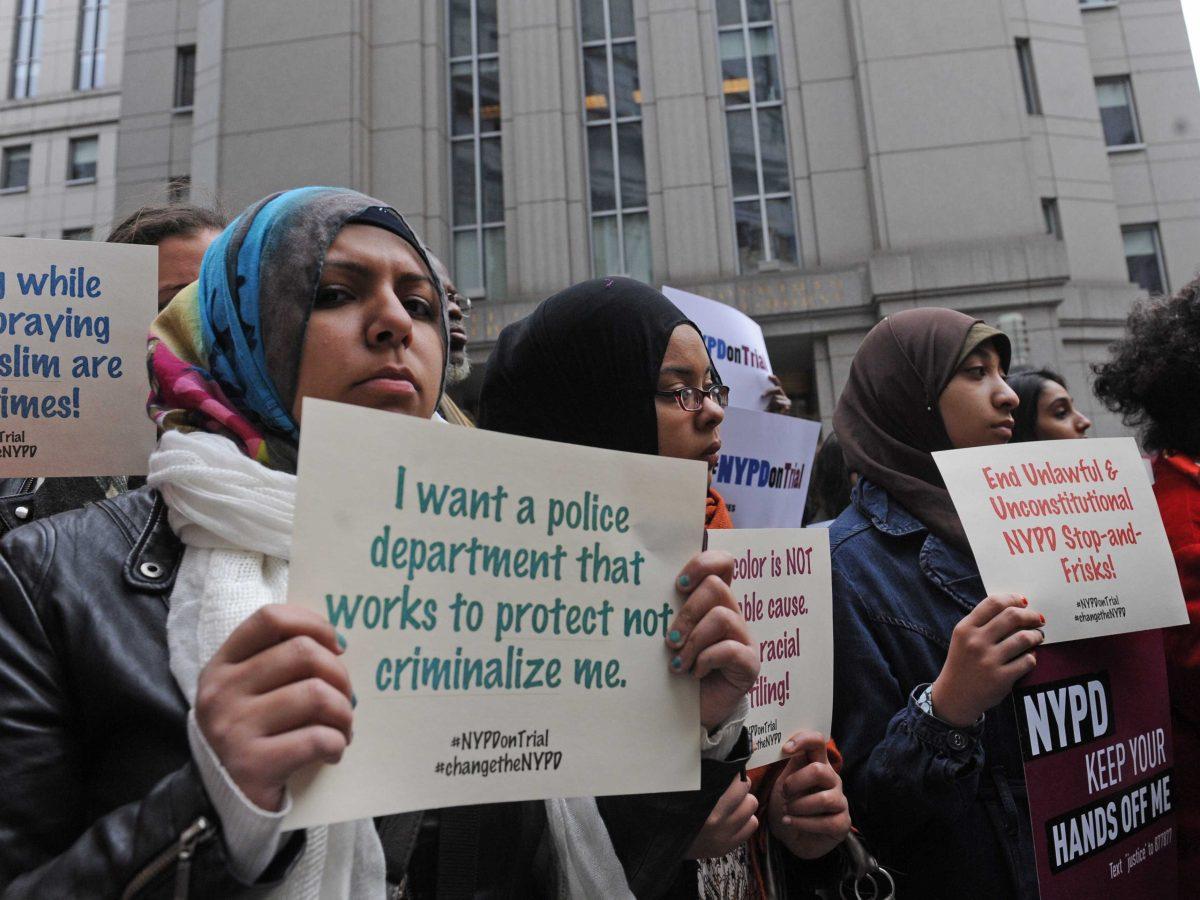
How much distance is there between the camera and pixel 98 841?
1046 mm

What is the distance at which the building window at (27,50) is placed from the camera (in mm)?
31281

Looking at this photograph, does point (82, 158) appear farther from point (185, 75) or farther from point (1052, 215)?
point (1052, 215)

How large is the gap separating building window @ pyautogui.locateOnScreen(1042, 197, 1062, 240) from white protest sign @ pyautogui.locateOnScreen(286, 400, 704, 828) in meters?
18.9

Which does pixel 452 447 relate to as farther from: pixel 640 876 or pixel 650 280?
pixel 650 280

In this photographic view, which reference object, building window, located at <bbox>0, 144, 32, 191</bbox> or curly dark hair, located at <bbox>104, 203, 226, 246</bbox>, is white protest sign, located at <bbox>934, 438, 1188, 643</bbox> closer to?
curly dark hair, located at <bbox>104, 203, 226, 246</bbox>

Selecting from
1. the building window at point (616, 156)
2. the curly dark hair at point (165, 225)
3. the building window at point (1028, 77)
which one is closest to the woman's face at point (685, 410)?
the curly dark hair at point (165, 225)

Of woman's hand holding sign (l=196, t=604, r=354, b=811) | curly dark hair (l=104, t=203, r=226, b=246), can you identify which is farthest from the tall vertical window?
woman's hand holding sign (l=196, t=604, r=354, b=811)

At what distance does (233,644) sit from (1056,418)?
12.3 feet

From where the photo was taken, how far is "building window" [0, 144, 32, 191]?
29.8 m

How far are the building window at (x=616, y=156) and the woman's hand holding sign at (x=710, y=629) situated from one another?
1419cm

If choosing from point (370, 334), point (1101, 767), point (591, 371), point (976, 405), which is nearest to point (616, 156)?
point (976, 405)

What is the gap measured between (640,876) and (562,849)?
5.4 inches

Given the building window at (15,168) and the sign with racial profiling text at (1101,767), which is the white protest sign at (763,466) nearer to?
the sign with racial profiling text at (1101,767)

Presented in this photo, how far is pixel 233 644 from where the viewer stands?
1004 millimetres
